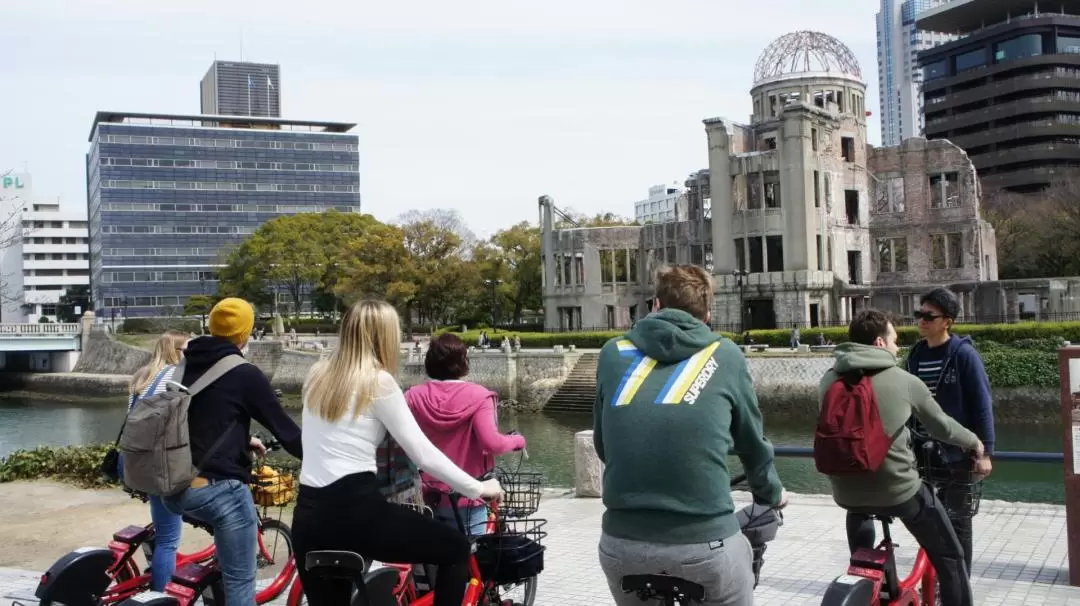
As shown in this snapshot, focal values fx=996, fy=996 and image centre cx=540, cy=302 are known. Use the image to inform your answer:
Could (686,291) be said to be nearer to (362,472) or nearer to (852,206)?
(362,472)

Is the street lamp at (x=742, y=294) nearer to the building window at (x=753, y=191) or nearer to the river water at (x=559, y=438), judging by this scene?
the building window at (x=753, y=191)

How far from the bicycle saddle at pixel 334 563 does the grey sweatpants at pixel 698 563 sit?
1.11 m

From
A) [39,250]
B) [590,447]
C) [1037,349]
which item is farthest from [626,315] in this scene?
[39,250]

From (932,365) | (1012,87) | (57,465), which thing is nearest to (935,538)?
(932,365)

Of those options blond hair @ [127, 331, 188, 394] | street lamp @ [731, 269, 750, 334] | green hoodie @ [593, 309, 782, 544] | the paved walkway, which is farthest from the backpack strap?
street lamp @ [731, 269, 750, 334]

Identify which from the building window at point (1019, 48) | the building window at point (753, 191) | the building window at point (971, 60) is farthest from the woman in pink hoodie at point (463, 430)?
the building window at point (971, 60)

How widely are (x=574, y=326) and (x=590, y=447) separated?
47633 mm

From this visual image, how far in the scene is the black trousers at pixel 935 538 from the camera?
16.6 ft

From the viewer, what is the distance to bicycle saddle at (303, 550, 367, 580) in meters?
4.19

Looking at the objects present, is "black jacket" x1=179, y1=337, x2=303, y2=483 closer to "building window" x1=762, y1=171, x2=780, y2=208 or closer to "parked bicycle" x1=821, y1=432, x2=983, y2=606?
"parked bicycle" x1=821, y1=432, x2=983, y2=606

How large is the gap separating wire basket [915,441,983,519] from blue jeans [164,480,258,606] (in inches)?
Result: 147

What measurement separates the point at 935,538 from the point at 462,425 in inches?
99.2

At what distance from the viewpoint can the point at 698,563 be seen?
3566mm

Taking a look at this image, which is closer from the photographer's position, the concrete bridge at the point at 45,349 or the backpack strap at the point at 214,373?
the backpack strap at the point at 214,373
